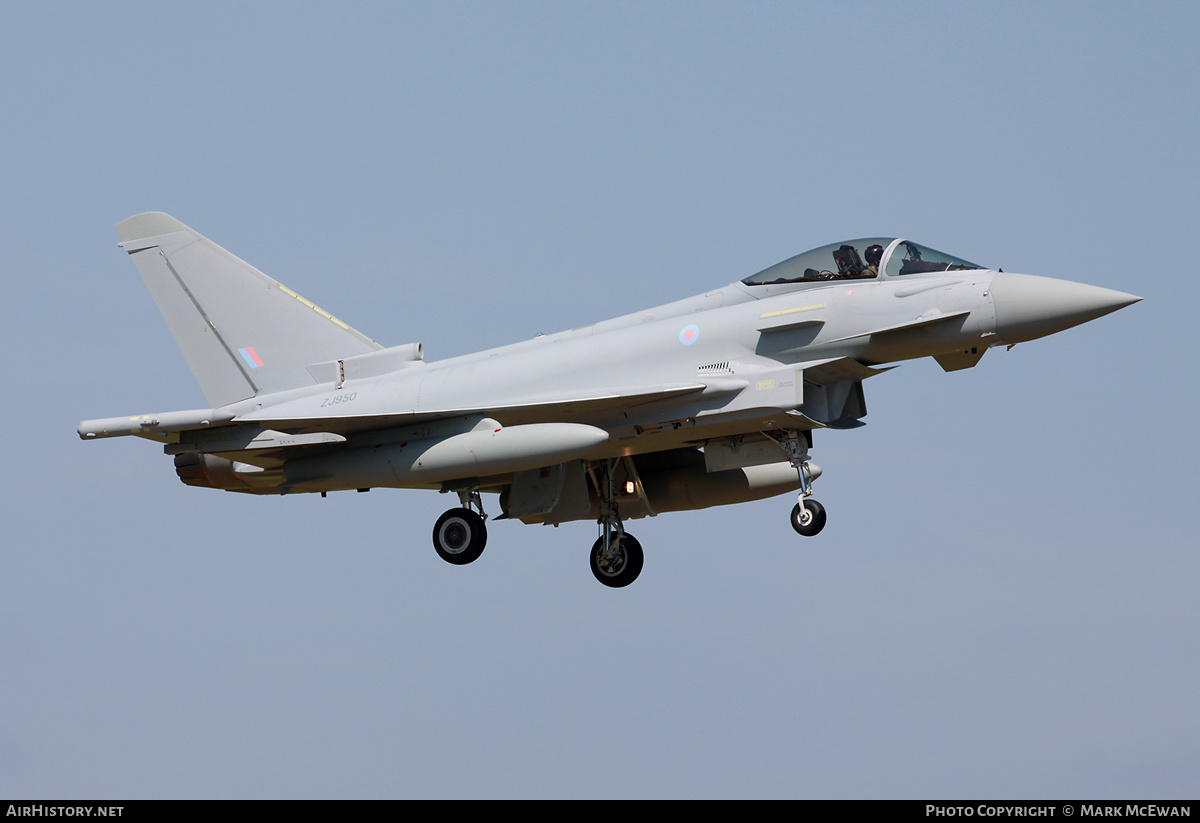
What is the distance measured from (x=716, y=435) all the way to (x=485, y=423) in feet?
9.71

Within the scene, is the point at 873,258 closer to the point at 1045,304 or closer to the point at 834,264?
the point at 834,264

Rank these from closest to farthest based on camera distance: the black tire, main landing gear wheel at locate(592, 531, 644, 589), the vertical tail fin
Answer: the black tire → the vertical tail fin → main landing gear wheel at locate(592, 531, 644, 589)

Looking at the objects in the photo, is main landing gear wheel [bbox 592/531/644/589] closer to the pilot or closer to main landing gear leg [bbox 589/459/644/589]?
main landing gear leg [bbox 589/459/644/589]

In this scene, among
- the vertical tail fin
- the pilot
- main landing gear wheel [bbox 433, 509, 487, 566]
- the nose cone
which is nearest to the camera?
the nose cone

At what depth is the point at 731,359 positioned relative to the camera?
59.2ft

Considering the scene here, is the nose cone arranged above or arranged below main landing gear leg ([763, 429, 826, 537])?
above

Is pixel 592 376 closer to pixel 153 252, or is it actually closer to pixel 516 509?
pixel 516 509

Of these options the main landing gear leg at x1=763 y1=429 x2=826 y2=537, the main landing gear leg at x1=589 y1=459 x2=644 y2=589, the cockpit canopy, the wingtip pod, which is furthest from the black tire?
the wingtip pod

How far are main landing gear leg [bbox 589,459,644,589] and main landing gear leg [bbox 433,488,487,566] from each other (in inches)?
84.8

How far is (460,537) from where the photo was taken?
19828mm

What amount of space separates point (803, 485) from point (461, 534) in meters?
4.80

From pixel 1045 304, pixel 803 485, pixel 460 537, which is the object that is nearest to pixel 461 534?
pixel 460 537

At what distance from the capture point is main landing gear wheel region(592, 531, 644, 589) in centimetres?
2141

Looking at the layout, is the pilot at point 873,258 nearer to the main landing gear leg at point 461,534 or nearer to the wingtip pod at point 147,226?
the main landing gear leg at point 461,534
